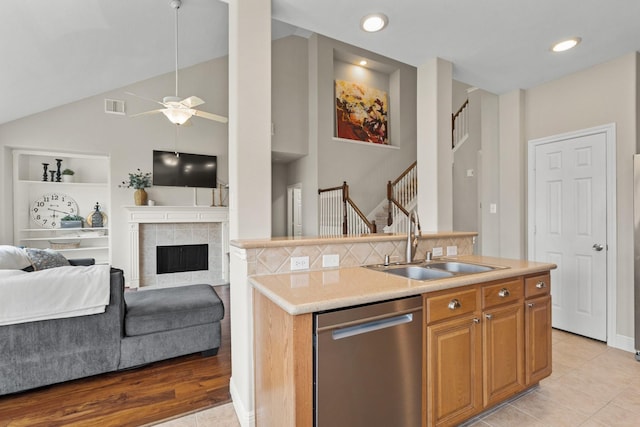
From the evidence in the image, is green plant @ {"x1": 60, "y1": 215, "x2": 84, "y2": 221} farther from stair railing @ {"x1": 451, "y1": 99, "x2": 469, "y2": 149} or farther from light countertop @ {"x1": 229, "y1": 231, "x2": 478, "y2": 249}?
stair railing @ {"x1": 451, "y1": 99, "x2": 469, "y2": 149}

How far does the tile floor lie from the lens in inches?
75.4

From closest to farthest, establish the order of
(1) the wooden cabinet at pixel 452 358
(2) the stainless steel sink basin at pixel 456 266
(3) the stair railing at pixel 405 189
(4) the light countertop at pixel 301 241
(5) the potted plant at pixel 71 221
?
(1) the wooden cabinet at pixel 452 358, (4) the light countertop at pixel 301 241, (2) the stainless steel sink basin at pixel 456 266, (5) the potted plant at pixel 71 221, (3) the stair railing at pixel 405 189

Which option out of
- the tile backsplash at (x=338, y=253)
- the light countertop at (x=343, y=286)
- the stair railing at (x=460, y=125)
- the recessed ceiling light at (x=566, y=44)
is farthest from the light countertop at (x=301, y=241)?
the stair railing at (x=460, y=125)

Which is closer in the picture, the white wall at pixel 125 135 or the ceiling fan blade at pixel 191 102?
the ceiling fan blade at pixel 191 102

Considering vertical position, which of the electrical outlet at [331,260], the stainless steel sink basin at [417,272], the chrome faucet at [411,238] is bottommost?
the stainless steel sink basin at [417,272]

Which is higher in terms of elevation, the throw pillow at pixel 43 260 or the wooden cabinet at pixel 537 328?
the throw pillow at pixel 43 260

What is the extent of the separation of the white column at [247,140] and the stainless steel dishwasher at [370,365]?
2.45ft

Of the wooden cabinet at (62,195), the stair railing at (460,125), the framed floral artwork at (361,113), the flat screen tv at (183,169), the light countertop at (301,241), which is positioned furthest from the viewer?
the framed floral artwork at (361,113)

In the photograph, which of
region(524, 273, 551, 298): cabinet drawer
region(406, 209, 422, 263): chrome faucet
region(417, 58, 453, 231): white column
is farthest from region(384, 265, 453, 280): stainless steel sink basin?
region(417, 58, 453, 231): white column

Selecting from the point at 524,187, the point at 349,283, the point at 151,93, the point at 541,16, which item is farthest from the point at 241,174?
the point at 151,93

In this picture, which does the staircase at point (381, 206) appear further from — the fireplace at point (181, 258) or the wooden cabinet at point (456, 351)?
the wooden cabinet at point (456, 351)

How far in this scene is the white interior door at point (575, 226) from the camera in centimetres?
308

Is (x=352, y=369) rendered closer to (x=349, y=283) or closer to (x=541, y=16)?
(x=349, y=283)

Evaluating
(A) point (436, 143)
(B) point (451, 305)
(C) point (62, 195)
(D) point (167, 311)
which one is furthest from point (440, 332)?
(C) point (62, 195)
